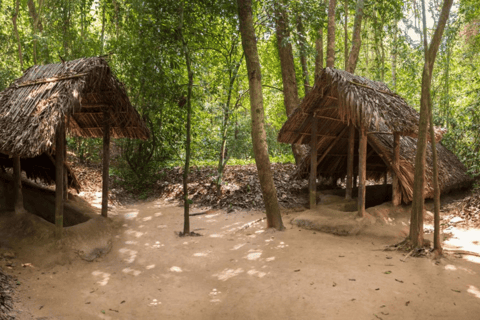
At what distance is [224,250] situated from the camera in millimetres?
6129

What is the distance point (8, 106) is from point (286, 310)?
19.4 feet

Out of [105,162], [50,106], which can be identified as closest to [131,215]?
[105,162]

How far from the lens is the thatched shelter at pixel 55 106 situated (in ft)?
17.9

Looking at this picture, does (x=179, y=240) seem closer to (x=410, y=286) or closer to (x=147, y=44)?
→ (x=410, y=286)

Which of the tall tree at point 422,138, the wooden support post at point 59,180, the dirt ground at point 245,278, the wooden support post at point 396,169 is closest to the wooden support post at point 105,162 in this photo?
the dirt ground at point 245,278

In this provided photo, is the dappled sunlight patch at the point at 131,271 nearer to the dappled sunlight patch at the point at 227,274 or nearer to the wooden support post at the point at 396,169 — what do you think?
the dappled sunlight patch at the point at 227,274

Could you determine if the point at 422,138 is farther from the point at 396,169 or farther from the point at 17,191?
the point at 17,191

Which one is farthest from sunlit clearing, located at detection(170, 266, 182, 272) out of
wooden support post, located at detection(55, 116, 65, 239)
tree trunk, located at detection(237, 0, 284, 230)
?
tree trunk, located at detection(237, 0, 284, 230)

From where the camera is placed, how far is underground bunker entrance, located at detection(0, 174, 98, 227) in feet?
23.0

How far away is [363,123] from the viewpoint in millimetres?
6359

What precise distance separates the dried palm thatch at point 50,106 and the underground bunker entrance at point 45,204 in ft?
1.97

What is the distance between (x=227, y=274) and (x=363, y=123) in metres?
3.63

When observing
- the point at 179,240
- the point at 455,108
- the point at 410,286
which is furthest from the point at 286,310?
the point at 455,108

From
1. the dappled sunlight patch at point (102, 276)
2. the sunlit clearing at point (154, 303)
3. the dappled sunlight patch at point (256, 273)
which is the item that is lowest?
the sunlit clearing at point (154, 303)
